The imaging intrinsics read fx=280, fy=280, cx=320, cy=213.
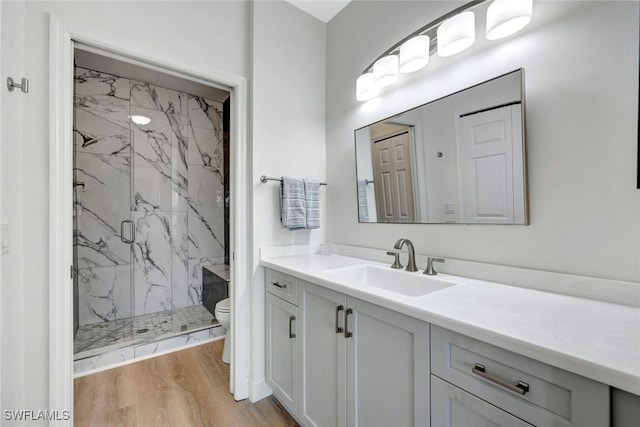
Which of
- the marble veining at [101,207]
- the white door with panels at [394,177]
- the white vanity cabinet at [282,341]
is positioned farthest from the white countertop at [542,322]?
the marble veining at [101,207]

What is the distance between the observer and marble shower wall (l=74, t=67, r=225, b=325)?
271cm

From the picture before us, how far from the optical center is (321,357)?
1.33 meters

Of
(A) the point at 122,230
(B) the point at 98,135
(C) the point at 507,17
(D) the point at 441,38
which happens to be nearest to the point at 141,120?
(B) the point at 98,135

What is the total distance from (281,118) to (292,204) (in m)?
0.61

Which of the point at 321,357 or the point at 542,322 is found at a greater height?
the point at 542,322

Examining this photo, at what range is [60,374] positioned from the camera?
1303mm

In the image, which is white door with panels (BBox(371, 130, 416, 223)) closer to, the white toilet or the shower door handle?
the white toilet

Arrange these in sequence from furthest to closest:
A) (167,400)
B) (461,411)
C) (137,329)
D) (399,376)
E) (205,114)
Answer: (205,114)
(137,329)
(167,400)
(399,376)
(461,411)

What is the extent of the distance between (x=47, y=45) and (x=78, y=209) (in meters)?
1.92

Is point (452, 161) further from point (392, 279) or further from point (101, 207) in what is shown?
point (101, 207)

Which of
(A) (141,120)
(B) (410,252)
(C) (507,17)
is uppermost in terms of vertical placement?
(A) (141,120)

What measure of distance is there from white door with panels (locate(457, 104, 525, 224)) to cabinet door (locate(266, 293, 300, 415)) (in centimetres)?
106

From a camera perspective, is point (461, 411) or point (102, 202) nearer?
point (461, 411)

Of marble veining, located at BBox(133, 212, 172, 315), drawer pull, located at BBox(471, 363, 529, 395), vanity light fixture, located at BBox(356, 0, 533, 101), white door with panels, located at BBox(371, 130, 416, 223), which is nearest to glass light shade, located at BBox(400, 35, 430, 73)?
vanity light fixture, located at BBox(356, 0, 533, 101)
